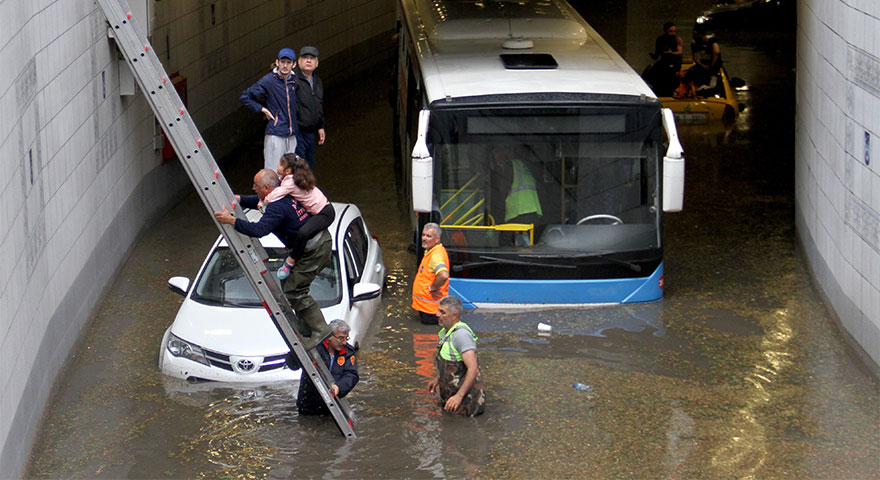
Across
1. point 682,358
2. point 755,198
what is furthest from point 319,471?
point 755,198

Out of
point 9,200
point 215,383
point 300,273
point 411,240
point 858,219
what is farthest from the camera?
point 411,240

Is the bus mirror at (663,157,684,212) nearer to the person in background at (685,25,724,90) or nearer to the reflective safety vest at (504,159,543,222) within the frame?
the reflective safety vest at (504,159,543,222)

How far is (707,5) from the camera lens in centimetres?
4141

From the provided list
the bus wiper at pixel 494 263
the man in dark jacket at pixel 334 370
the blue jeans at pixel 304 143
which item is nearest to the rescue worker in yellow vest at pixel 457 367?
the man in dark jacket at pixel 334 370

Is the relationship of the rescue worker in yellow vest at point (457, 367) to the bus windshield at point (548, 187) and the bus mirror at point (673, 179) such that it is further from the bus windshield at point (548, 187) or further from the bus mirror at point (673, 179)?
the bus mirror at point (673, 179)

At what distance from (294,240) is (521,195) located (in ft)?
13.0

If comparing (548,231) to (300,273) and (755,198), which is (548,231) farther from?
(755,198)

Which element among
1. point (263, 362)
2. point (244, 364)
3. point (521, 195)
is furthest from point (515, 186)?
point (244, 364)

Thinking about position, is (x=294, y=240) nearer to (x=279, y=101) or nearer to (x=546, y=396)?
(x=546, y=396)

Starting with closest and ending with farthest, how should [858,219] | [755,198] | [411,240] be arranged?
[858,219], [411,240], [755,198]

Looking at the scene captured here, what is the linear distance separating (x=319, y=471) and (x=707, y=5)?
114ft

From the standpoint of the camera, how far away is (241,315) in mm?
11523

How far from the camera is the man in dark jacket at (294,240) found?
32.2 ft

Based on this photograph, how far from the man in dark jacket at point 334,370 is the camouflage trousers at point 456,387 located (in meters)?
0.72
